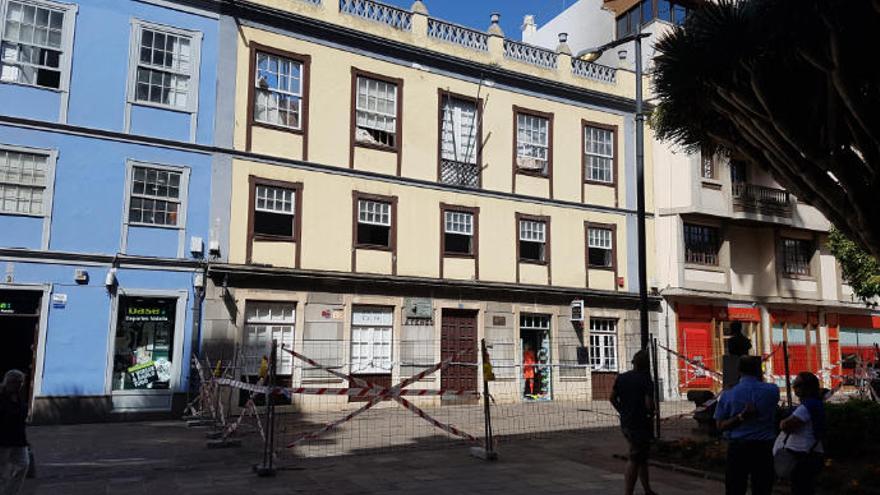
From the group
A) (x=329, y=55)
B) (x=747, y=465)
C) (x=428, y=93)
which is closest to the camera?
(x=747, y=465)

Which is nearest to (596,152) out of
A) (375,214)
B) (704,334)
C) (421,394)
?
(704,334)

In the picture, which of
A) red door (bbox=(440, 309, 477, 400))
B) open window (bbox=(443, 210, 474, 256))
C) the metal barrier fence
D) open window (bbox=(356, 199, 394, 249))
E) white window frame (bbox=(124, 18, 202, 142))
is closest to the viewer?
the metal barrier fence

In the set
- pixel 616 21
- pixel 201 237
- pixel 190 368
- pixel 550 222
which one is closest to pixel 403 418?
pixel 190 368

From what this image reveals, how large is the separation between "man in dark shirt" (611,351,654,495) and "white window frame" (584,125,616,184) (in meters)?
16.1

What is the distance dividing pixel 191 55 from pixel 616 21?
59.1ft

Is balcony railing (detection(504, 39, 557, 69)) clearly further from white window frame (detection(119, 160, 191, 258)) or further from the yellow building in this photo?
white window frame (detection(119, 160, 191, 258))

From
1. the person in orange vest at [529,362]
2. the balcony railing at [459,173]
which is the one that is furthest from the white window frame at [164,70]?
the person in orange vest at [529,362]

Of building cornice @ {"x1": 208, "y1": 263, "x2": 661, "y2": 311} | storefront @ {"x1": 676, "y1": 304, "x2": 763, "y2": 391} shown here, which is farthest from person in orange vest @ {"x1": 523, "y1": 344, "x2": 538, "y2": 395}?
storefront @ {"x1": 676, "y1": 304, "x2": 763, "y2": 391}

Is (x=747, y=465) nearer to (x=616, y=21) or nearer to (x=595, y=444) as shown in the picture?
(x=595, y=444)

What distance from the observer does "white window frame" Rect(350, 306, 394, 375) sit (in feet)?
62.8

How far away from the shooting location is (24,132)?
15.7 m

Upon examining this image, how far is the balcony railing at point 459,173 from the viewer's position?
21.2 metres

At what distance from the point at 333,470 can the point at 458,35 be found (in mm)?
15520

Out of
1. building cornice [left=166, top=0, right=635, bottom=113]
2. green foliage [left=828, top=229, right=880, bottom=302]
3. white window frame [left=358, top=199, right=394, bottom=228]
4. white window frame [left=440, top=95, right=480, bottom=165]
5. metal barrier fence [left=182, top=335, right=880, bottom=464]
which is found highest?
building cornice [left=166, top=0, right=635, bottom=113]
